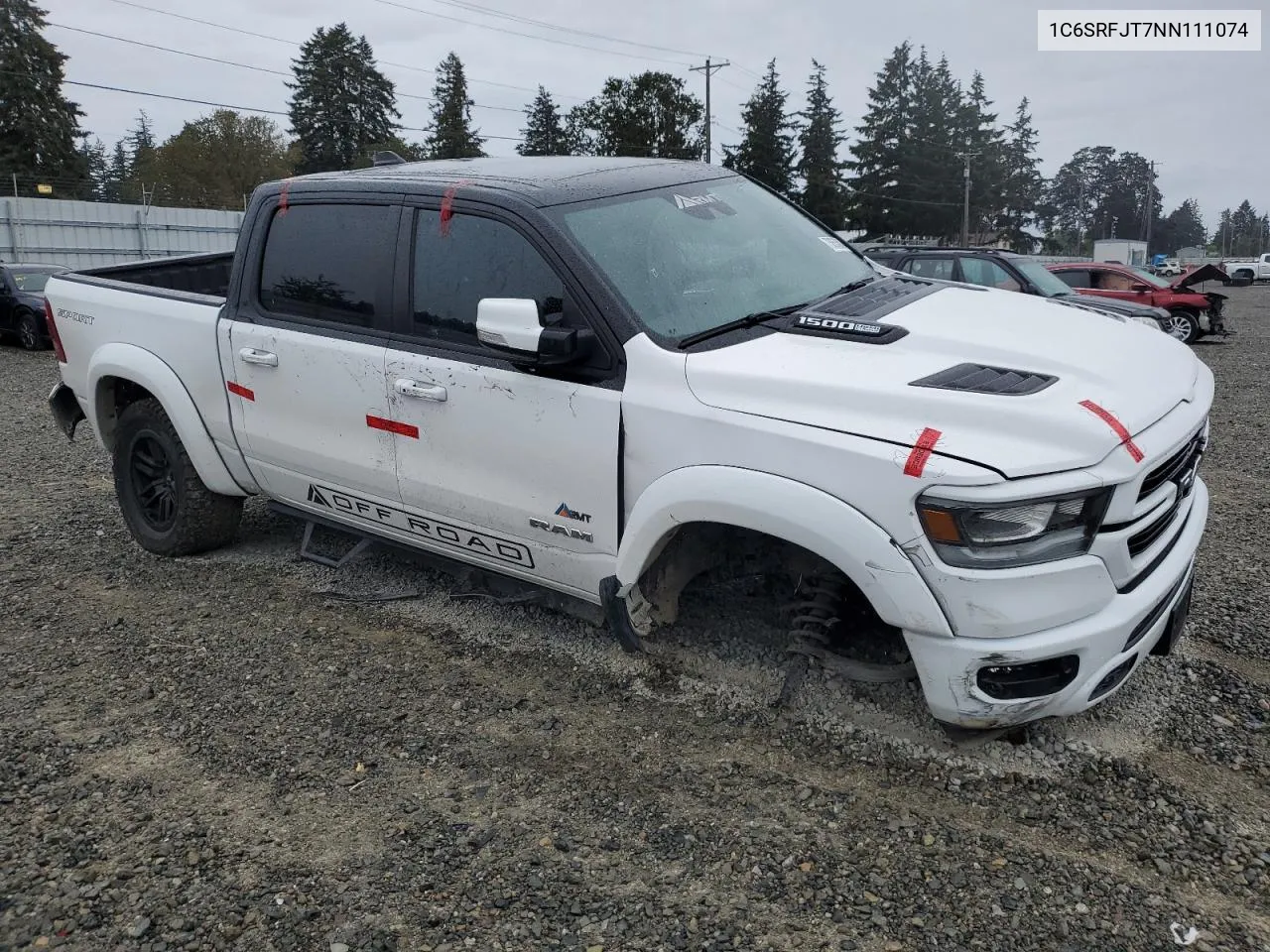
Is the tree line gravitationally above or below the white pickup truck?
above

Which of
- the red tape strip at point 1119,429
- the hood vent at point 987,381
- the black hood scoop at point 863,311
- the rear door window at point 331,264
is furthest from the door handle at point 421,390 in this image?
the red tape strip at point 1119,429

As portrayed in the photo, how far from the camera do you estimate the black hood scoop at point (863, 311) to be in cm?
324

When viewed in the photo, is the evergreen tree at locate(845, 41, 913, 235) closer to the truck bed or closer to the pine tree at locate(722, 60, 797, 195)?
the pine tree at locate(722, 60, 797, 195)

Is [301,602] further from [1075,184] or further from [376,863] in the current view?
[1075,184]

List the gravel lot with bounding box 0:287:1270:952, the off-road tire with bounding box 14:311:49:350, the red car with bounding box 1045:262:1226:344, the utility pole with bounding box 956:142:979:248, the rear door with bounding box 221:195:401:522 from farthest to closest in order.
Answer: the utility pole with bounding box 956:142:979:248 < the red car with bounding box 1045:262:1226:344 < the off-road tire with bounding box 14:311:49:350 < the rear door with bounding box 221:195:401:522 < the gravel lot with bounding box 0:287:1270:952

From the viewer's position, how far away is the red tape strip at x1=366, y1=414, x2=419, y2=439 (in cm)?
391

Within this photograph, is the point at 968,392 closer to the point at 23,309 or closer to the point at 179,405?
the point at 179,405

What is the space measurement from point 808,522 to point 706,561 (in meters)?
0.80

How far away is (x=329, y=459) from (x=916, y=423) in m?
2.53

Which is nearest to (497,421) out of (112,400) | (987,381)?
(987,381)

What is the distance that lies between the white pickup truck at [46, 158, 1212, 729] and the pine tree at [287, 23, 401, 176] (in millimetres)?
71713

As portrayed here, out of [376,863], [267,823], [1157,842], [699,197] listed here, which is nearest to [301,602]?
[267,823]

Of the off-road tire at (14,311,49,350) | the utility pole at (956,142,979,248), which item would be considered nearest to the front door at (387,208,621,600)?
the off-road tire at (14,311,49,350)

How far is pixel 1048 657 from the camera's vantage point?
9.12ft
